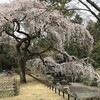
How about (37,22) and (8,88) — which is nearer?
(8,88)

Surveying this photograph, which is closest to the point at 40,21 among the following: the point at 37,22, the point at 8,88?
the point at 37,22

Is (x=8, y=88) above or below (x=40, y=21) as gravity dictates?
below

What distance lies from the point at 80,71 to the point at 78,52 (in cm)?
849

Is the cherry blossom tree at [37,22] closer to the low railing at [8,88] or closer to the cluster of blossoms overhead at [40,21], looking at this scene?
the cluster of blossoms overhead at [40,21]

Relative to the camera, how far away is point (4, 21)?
65.7 feet

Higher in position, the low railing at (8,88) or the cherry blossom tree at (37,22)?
the cherry blossom tree at (37,22)

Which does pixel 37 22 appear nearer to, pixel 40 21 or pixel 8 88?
pixel 40 21

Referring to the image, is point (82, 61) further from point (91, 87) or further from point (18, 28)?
point (18, 28)

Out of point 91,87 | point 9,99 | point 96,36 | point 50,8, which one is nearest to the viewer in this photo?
point 50,8

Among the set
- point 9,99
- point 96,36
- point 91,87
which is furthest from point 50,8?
point 96,36

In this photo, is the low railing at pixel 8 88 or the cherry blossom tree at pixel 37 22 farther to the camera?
the cherry blossom tree at pixel 37 22

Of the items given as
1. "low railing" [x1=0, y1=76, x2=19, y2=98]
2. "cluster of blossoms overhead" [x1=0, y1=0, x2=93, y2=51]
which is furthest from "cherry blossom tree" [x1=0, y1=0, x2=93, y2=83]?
"low railing" [x1=0, y1=76, x2=19, y2=98]

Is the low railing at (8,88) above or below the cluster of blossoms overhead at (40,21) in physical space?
below

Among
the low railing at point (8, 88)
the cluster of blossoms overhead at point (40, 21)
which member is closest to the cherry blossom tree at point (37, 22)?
the cluster of blossoms overhead at point (40, 21)
